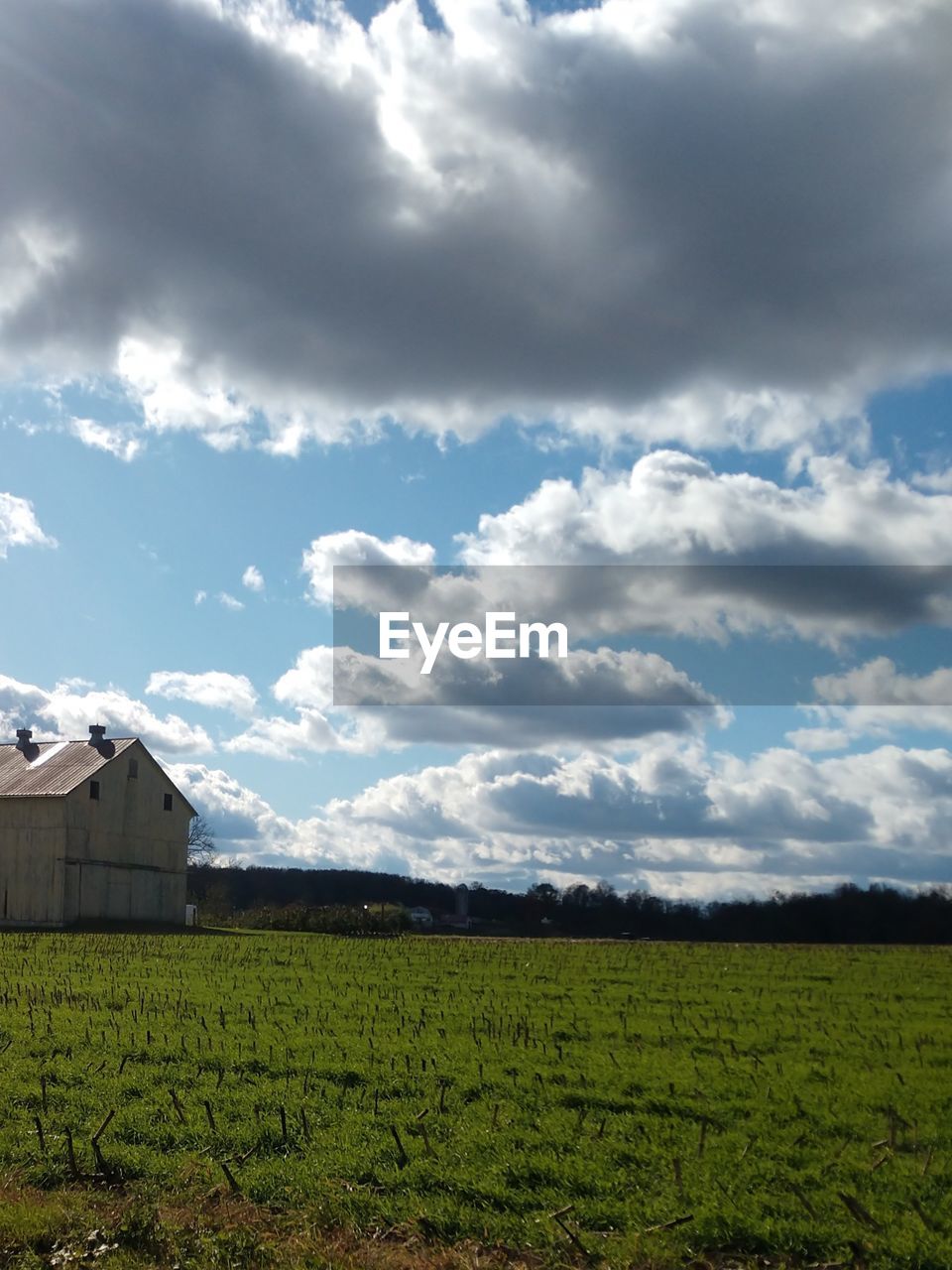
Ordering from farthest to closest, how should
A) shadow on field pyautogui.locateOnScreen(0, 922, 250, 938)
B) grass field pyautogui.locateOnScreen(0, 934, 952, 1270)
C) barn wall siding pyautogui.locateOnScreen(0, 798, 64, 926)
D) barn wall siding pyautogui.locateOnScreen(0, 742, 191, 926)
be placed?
barn wall siding pyautogui.locateOnScreen(0, 742, 191, 926)
barn wall siding pyautogui.locateOnScreen(0, 798, 64, 926)
shadow on field pyautogui.locateOnScreen(0, 922, 250, 938)
grass field pyautogui.locateOnScreen(0, 934, 952, 1270)

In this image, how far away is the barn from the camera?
56250 millimetres

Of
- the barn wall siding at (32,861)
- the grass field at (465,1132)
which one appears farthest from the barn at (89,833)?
the grass field at (465,1132)

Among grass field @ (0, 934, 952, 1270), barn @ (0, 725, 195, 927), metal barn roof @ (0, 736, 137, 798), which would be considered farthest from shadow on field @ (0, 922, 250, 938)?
grass field @ (0, 934, 952, 1270)

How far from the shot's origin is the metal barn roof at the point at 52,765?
5834 centimetres

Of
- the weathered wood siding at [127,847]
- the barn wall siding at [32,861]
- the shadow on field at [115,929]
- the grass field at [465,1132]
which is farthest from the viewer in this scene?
the weathered wood siding at [127,847]

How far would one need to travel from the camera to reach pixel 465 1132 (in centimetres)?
1145

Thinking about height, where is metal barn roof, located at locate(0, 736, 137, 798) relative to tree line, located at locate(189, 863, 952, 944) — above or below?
above

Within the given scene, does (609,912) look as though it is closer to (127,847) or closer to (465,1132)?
(127,847)

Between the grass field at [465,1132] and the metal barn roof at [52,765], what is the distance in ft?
124

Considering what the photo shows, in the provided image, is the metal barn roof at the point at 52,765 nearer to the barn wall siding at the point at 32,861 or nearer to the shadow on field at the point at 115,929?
the barn wall siding at the point at 32,861

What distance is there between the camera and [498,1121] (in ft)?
38.9

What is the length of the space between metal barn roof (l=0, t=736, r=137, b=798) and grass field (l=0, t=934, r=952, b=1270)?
37.8 metres

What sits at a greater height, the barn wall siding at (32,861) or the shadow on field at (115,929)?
the barn wall siding at (32,861)

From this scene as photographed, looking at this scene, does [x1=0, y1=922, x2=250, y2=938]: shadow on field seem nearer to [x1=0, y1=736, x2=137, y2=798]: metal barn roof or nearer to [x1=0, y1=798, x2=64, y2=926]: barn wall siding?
[x1=0, y1=798, x2=64, y2=926]: barn wall siding
